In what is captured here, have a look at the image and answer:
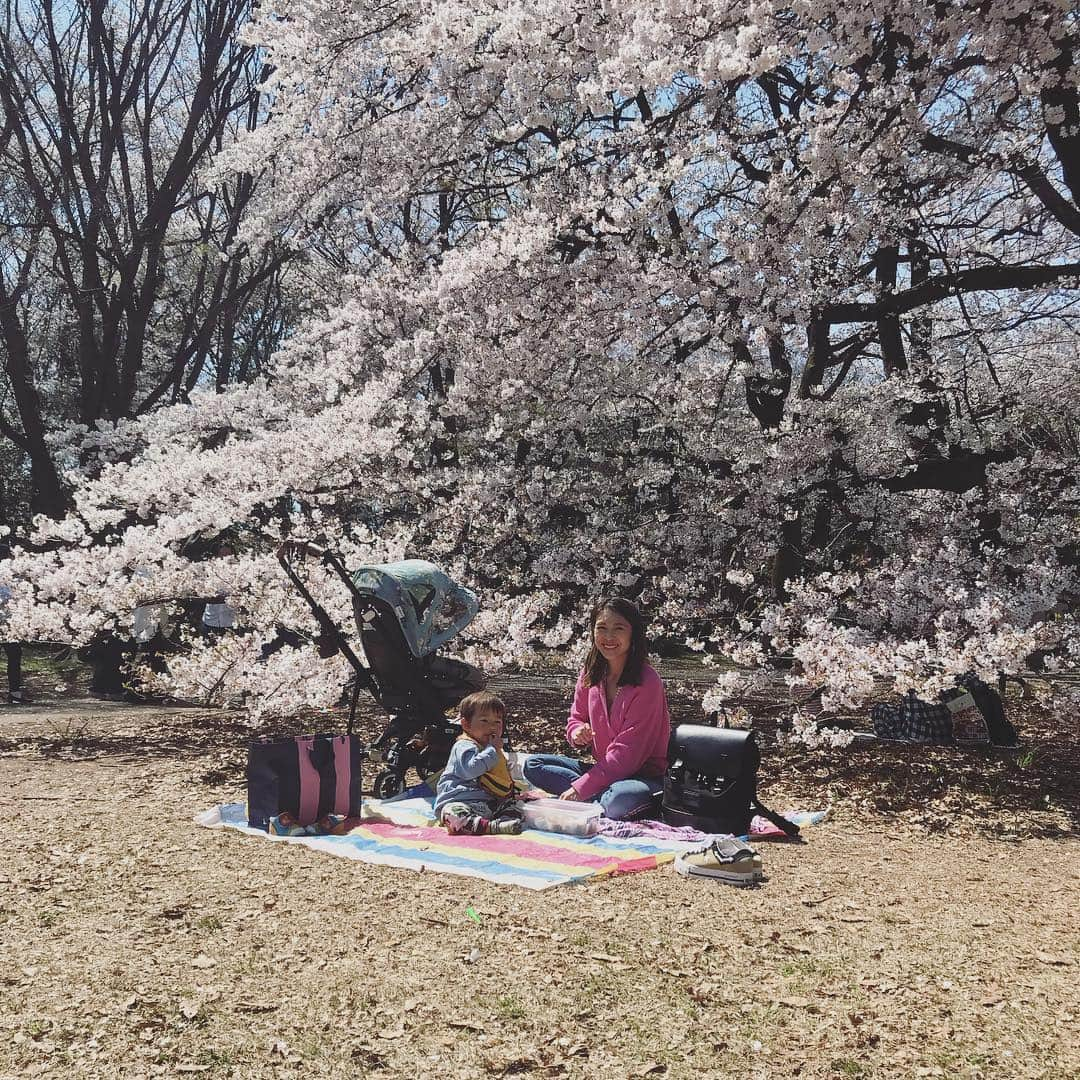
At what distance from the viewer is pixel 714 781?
500cm

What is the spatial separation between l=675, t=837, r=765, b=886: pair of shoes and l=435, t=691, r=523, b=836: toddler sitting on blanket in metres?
1.04

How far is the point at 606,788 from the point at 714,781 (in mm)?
667

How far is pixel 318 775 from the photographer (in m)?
5.22

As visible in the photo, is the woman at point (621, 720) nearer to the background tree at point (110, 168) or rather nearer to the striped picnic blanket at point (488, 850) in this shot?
the striped picnic blanket at point (488, 850)

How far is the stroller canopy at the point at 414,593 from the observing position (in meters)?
6.30

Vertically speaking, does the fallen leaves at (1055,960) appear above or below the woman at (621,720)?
below

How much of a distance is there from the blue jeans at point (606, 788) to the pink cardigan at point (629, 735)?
0.06 m

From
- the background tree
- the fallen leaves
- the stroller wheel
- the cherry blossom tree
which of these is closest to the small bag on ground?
the stroller wheel

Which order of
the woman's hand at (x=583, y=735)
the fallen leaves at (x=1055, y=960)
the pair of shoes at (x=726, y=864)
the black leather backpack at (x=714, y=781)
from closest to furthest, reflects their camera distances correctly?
the fallen leaves at (x=1055, y=960)
the pair of shoes at (x=726, y=864)
the black leather backpack at (x=714, y=781)
the woman's hand at (x=583, y=735)

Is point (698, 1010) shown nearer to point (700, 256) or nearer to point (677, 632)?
point (700, 256)

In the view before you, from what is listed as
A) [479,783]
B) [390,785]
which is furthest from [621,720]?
[390,785]

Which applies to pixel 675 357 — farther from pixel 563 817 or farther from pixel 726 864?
pixel 726 864

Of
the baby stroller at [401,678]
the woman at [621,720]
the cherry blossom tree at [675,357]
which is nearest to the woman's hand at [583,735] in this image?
the woman at [621,720]

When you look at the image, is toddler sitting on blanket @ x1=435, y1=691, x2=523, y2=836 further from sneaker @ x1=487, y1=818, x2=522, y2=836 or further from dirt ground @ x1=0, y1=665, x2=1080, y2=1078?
dirt ground @ x1=0, y1=665, x2=1080, y2=1078
